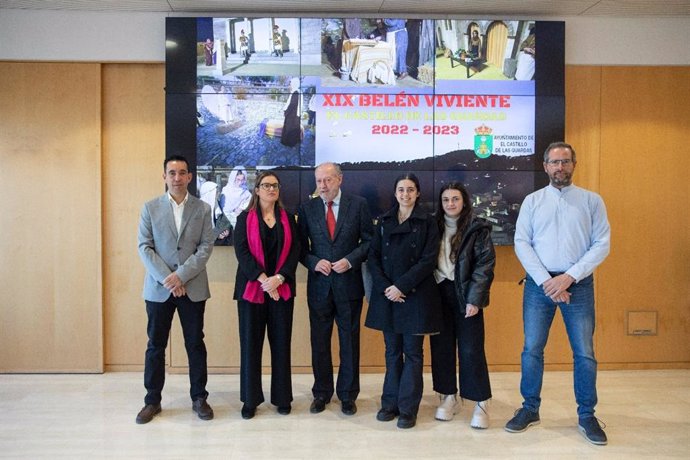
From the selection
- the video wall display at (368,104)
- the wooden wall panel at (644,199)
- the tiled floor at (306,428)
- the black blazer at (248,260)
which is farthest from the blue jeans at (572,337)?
the wooden wall panel at (644,199)

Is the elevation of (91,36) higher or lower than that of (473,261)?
higher

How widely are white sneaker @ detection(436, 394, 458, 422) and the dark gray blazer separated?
173 cm

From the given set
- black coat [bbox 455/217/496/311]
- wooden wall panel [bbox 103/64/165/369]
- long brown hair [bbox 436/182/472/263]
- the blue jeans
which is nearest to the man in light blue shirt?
the blue jeans

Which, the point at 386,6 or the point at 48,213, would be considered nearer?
the point at 386,6

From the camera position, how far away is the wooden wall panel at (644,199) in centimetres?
527

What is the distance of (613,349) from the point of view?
5.34 meters

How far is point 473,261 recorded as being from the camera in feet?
12.6

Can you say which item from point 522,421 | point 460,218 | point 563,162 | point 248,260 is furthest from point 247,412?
point 563,162

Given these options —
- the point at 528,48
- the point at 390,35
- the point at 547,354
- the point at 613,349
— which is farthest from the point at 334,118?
the point at 613,349

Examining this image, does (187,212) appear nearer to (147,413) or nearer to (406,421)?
(147,413)

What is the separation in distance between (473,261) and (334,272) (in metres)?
0.90

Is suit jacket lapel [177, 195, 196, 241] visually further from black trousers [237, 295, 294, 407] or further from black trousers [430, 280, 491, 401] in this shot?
black trousers [430, 280, 491, 401]

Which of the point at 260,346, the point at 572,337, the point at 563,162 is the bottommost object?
the point at 260,346

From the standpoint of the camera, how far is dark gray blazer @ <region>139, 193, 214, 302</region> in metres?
4.00
